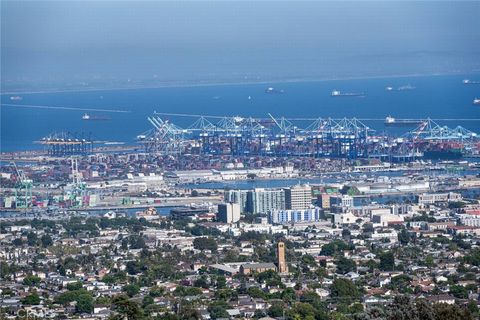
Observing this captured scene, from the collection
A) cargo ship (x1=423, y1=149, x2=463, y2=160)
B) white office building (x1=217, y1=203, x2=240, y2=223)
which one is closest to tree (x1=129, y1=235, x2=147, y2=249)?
white office building (x1=217, y1=203, x2=240, y2=223)

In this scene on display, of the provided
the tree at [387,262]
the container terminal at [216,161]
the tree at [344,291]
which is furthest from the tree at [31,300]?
the container terminal at [216,161]

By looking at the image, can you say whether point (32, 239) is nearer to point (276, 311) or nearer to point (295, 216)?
point (295, 216)

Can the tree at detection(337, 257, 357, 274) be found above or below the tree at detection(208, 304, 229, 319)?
above

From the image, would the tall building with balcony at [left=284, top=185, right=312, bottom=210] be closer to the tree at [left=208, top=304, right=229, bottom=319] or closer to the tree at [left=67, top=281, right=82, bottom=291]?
the tree at [left=67, top=281, right=82, bottom=291]

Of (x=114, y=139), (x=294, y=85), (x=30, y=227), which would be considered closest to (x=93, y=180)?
(x=30, y=227)

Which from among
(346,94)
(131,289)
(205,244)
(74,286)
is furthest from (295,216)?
(346,94)

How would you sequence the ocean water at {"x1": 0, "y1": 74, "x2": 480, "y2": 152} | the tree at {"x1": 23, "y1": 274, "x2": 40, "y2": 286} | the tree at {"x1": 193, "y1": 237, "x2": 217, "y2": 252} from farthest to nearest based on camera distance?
the ocean water at {"x1": 0, "y1": 74, "x2": 480, "y2": 152}, the tree at {"x1": 193, "y1": 237, "x2": 217, "y2": 252}, the tree at {"x1": 23, "y1": 274, "x2": 40, "y2": 286}
